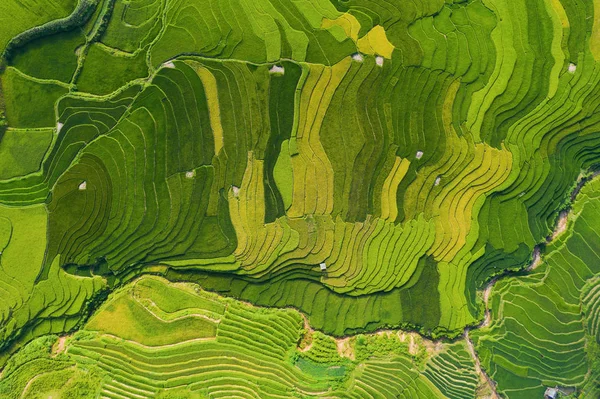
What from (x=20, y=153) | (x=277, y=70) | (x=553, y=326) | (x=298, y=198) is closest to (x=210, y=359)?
(x=298, y=198)

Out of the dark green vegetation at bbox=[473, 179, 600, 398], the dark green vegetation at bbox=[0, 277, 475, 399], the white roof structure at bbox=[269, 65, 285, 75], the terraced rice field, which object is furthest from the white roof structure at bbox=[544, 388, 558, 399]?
the white roof structure at bbox=[269, 65, 285, 75]

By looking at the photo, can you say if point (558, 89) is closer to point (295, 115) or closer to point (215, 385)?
point (295, 115)

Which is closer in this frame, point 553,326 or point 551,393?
point 551,393

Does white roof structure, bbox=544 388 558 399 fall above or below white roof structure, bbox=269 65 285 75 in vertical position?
below

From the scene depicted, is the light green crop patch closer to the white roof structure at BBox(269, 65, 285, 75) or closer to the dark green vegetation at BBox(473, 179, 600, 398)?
the white roof structure at BBox(269, 65, 285, 75)

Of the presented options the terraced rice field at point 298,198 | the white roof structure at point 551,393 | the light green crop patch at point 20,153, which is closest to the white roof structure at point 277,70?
the terraced rice field at point 298,198

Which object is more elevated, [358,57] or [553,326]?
[358,57]

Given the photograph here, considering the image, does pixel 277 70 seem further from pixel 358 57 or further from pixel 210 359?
pixel 210 359

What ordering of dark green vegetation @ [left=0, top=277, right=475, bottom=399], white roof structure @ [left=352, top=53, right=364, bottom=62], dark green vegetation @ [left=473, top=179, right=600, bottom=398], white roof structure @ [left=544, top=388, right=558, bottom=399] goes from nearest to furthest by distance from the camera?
dark green vegetation @ [left=0, top=277, right=475, bottom=399] < white roof structure @ [left=352, top=53, right=364, bottom=62] < white roof structure @ [left=544, top=388, right=558, bottom=399] < dark green vegetation @ [left=473, top=179, right=600, bottom=398]
